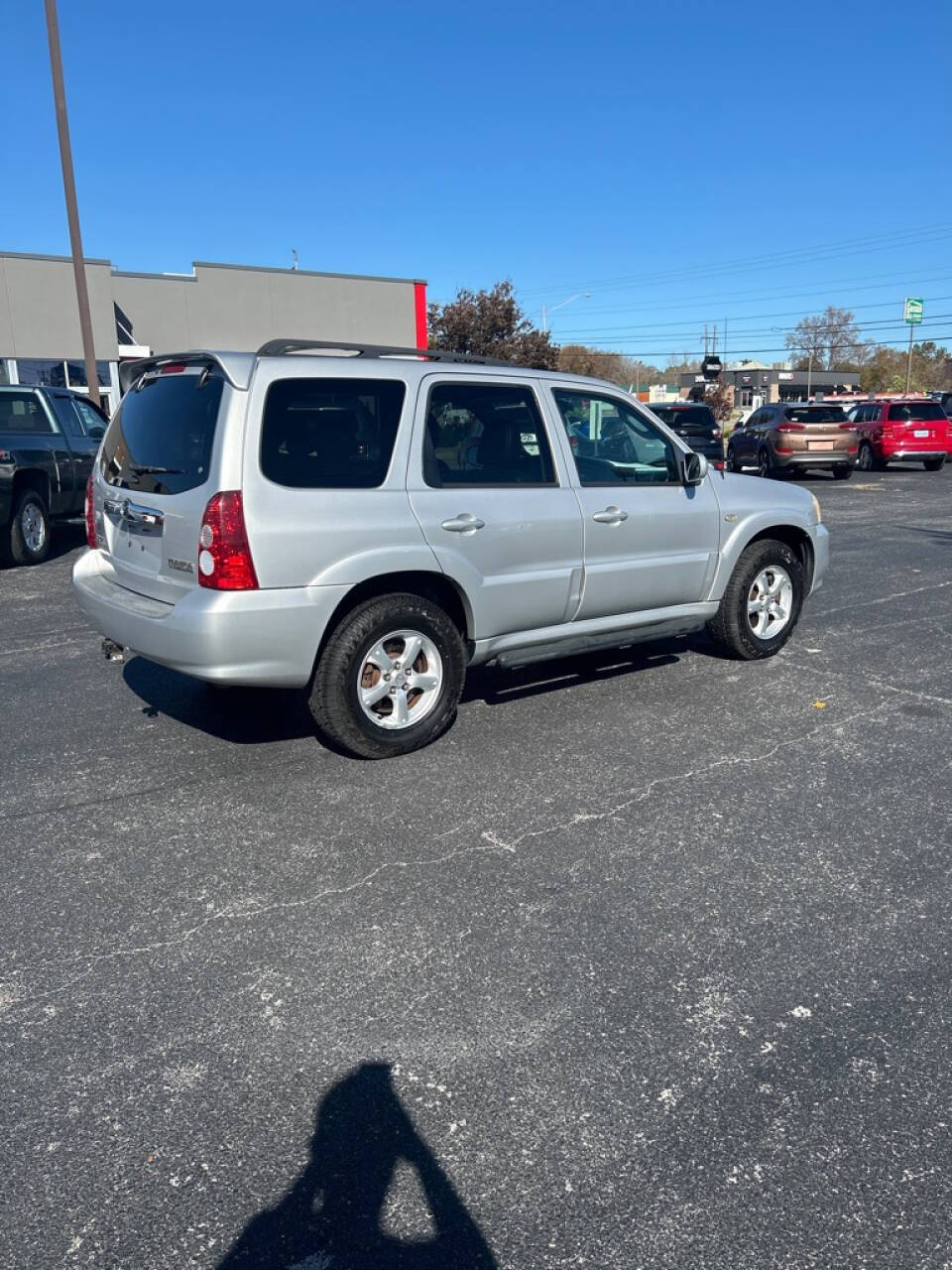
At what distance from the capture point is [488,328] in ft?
133

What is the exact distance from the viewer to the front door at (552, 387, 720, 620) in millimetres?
5543

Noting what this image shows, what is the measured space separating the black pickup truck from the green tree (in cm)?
3027

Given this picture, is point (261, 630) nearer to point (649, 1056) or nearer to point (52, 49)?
point (649, 1056)

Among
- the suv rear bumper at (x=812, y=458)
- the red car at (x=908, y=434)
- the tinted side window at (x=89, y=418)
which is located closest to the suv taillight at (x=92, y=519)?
the tinted side window at (x=89, y=418)

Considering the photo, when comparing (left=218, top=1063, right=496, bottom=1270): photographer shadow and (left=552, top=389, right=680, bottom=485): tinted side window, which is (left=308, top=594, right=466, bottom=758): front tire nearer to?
(left=552, top=389, right=680, bottom=485): tinted side window

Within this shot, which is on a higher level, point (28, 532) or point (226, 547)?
point (226, 547)

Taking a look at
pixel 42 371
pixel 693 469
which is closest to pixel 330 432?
pixel 693 469

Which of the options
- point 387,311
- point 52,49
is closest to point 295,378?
point 52,49

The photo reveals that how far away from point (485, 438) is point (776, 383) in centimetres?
10557

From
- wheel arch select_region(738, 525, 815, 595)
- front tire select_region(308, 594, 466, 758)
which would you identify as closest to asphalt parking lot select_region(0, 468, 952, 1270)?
Result: front tire select_region(308, 594, 466, 758)

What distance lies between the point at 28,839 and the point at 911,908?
342cm

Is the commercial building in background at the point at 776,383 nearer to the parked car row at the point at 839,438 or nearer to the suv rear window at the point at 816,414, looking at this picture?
the parked car row at the point at 839,438

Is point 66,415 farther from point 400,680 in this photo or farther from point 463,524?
point 400,680

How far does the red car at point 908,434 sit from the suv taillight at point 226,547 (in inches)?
856
